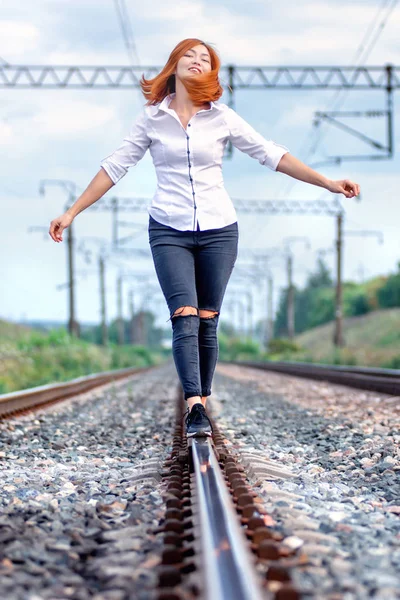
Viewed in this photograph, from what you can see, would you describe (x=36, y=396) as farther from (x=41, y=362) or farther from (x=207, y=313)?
(x=41, y=362)

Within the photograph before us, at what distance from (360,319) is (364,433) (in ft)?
230

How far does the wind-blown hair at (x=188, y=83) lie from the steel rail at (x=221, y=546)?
2054 mm

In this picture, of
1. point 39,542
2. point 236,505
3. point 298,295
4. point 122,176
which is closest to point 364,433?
point 122,176

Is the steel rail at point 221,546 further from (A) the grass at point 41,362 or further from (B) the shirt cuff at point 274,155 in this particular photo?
(A) the grass at point 41,362

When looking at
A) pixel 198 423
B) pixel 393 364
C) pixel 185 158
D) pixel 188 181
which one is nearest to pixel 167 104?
pixel 185 158

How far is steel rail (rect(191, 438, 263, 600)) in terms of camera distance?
2.03 meters

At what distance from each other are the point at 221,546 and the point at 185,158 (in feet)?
8.82

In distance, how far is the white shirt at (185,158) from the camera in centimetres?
468

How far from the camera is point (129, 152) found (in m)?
4.84

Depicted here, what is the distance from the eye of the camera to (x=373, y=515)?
3.34m

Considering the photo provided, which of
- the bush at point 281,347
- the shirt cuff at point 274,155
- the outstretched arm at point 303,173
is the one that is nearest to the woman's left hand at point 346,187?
the outstretched arm at point 303,173

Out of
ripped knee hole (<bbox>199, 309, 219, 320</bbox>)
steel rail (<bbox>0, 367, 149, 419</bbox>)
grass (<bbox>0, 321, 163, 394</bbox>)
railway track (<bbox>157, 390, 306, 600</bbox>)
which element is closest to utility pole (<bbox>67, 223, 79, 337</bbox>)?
grass (<bbox>0, 321, 163, 394</bbox>)

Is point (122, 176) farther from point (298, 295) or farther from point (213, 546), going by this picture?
point (298, 295)

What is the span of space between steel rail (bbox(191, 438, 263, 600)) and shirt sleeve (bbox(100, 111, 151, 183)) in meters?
1.96
